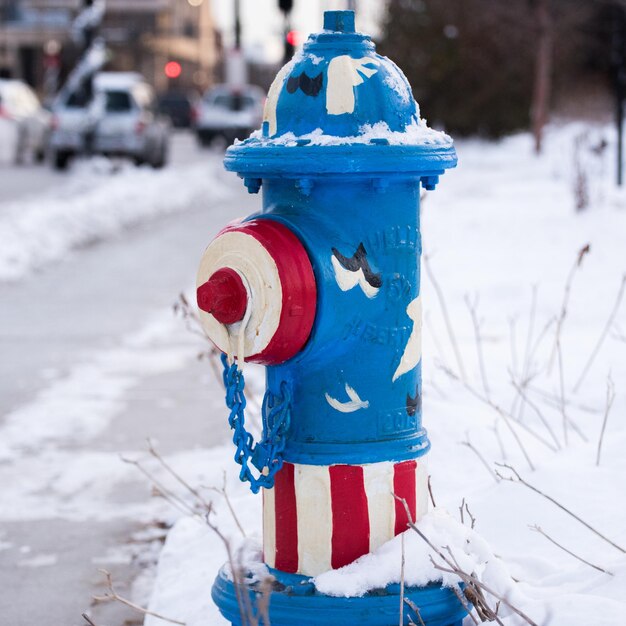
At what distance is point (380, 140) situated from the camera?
250 cm

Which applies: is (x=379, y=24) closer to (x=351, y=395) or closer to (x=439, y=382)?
(x=439, y=382)

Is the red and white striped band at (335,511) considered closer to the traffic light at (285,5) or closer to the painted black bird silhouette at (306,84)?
the painted black bird silhouette at (306,84)

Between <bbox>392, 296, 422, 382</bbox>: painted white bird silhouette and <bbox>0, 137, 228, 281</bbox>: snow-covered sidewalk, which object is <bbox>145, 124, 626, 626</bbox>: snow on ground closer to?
<bbox>392, 296, 422, 382</bbox>: painted white bird silhouette

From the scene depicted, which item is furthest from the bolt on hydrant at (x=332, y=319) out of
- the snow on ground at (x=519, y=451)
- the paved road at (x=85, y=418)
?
the paved road at (x=85, y=418)

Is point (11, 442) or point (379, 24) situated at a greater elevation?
point (379, 24)

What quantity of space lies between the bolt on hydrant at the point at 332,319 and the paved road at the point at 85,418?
2.98 feet

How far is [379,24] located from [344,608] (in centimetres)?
2761

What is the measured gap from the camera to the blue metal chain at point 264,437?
247 centimetres

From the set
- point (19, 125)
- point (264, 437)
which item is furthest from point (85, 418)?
point (19, 125)

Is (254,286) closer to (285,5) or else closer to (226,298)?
(226,298)

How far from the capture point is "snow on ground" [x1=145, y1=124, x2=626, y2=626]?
2.59 metres

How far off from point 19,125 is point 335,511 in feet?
77.4

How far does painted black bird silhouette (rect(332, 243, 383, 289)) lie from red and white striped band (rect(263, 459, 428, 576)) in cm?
40

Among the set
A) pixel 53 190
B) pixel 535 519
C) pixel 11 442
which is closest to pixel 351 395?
pixel 535 519
